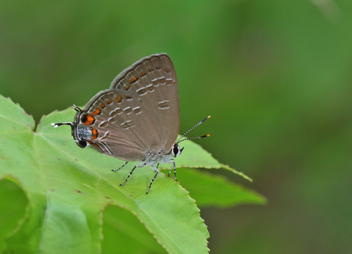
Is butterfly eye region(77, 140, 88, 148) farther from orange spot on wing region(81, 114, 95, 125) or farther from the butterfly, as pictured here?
orange spot on wing region(81, 114, 95, 125)

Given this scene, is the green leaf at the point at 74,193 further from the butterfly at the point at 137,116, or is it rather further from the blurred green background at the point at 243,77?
the blurred green background at the point at 243,77

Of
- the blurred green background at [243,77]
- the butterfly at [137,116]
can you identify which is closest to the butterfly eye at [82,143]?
the butterfly at [137,116]

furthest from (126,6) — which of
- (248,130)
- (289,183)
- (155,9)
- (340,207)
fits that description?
(340,207)

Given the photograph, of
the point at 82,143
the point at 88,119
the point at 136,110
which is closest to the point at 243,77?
the point at 136,110

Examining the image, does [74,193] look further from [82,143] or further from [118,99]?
[118,99]

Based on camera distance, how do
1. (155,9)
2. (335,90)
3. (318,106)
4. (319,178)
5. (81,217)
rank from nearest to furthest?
(81,217) < (155,9) < (335,90) < (318,106) < (319,178)

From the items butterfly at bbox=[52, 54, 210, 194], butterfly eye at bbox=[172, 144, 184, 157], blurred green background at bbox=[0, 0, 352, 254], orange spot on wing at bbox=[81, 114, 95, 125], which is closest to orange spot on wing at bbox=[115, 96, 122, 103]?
butterfly at bbox=[52, 54, 210, 194]

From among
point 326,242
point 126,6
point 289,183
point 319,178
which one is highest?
point 126,6

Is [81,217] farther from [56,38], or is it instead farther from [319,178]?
[319,178]
